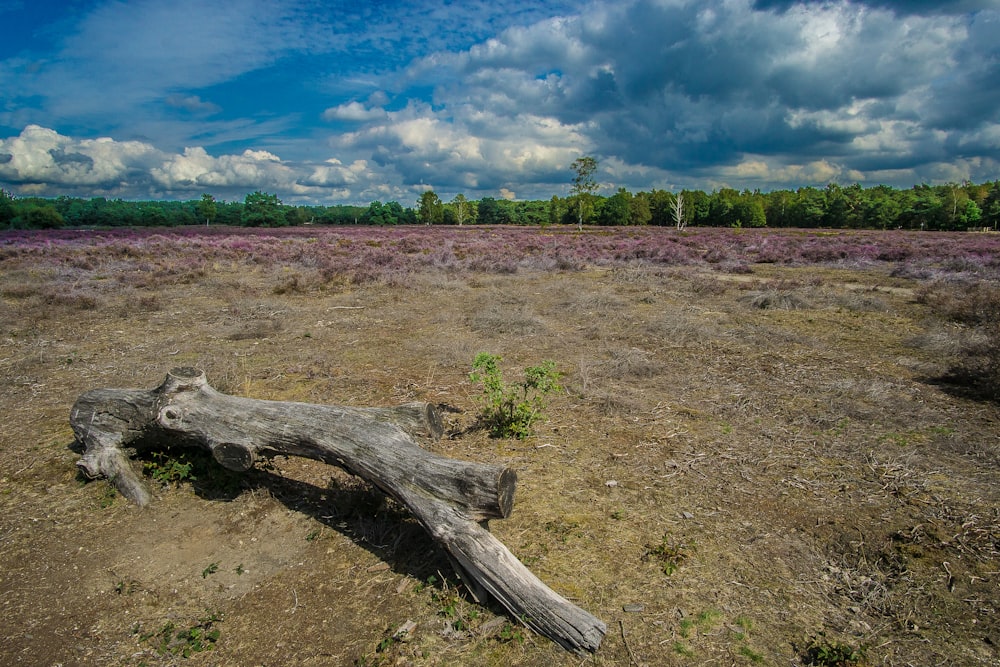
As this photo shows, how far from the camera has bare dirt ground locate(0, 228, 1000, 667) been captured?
3252mm

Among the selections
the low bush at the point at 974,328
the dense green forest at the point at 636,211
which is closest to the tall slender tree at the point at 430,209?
the dense green forest at the point at 636,211

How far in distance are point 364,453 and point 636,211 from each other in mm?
85323

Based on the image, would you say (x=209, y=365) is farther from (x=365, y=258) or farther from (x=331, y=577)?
(x=365, y=258)

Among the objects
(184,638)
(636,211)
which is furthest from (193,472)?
(636,211)

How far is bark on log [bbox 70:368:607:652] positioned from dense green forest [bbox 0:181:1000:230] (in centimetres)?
5266

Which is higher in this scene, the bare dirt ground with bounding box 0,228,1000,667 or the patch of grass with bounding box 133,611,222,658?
the bare dirt ground with bounding box 0,228,1000,667

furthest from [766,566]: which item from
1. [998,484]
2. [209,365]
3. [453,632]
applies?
[209,365]

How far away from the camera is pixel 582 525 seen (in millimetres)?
4367

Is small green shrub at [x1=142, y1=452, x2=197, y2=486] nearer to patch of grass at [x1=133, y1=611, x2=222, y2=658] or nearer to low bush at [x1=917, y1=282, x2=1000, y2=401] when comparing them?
patch of grass at [x1=133, y1=611, x2=222, y2=658]

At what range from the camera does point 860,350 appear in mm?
9438

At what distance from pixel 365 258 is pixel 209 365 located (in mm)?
15458

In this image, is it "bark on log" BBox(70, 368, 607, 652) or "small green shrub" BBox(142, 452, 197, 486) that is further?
"small green shrub" BBox(142, 452, 197, 486)

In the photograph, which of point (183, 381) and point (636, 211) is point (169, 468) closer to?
point (183, 381)

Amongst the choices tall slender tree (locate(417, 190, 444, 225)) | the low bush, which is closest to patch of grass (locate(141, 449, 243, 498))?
the low bush
